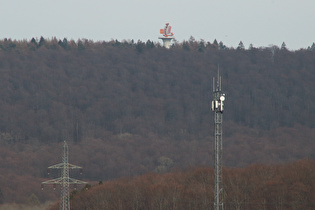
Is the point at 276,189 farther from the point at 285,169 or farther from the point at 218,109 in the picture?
the point at 218,109

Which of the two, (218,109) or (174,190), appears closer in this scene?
(218,109)

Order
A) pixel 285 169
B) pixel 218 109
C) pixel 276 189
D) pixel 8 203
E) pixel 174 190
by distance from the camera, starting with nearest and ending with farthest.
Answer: pixel 218 109, pixel 276 189, pixel 174 190, pixel 285 169, pixel 8 203

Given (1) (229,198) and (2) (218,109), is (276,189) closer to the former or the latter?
(1) (229,198)

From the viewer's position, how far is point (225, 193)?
13675 centimetres

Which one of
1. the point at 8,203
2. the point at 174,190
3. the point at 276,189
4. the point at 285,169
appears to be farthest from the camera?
the point at 8,203

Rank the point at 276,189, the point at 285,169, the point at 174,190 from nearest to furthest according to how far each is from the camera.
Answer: the point at 276,189
the point at 174,190
the point at 285,169

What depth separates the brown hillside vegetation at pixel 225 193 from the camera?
131500 millimetres

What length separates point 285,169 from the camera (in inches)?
6280

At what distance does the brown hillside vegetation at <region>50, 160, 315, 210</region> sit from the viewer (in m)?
132

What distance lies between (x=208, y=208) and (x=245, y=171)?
1174 inches

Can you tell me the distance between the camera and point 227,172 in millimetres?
161750

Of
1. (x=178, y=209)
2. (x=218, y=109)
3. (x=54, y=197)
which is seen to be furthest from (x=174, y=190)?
(x=218, y=109)

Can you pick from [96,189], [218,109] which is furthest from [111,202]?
[218,109]

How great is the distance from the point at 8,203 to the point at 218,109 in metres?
134
